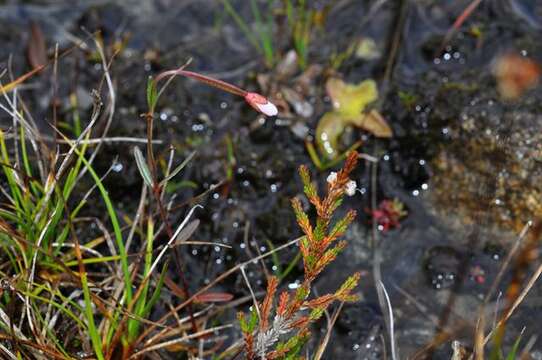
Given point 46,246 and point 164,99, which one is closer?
point 46,246

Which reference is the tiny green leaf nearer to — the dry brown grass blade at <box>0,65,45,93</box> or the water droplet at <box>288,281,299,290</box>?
the dry brown grass blade at <box>0,65,45,93</box>

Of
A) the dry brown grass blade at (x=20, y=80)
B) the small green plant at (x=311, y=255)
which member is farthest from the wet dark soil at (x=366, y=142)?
the small green plant at (x=311, y=255)

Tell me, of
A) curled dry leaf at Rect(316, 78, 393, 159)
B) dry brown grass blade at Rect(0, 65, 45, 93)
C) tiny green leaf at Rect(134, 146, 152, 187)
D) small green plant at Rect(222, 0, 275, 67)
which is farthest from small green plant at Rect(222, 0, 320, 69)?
tiny green leaf at Rect(134, 146, 152, 187)

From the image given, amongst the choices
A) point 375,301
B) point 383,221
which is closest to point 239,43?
point 383,221

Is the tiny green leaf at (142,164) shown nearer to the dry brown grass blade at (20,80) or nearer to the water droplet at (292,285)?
the dry brown grass blade at (20,80)

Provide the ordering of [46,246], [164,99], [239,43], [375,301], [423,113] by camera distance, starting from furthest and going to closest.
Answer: [239,43] < [164,99] < [423,113] < [375,301] < [46,246]

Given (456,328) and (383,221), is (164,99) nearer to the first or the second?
(383,221)
